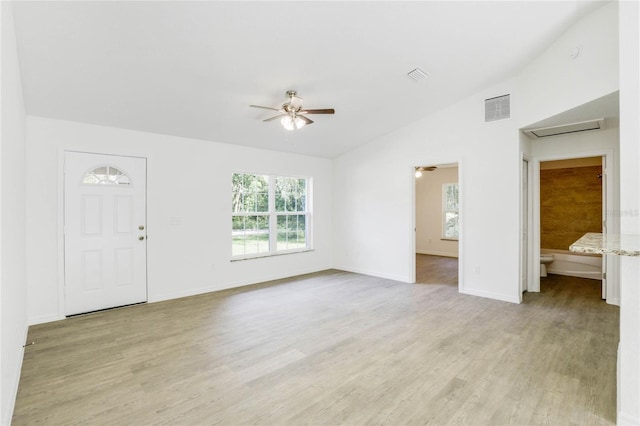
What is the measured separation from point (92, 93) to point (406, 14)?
3328mm

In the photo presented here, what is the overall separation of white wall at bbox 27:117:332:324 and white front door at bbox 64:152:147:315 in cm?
10

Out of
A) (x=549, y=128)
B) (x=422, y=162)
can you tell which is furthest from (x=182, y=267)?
(x=549, y=128)

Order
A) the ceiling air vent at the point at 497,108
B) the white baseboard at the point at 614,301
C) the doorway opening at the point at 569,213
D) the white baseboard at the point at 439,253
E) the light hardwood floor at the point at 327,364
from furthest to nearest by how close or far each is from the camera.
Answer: the white baseboard at the point at 439,253 < the doorway opening at the point at 569,213 < the ceiling air vent at the point at 497,108 < the white baseboard at the point at 614,301 < the light hardwood floor at the point at 327,364

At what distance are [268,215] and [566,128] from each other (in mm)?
4793

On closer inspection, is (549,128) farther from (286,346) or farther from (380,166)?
(286,346)

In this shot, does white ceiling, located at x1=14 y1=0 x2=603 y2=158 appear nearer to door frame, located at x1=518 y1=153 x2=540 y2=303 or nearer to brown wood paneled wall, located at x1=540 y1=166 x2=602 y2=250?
door frame, located at x1=518 y1=153 x2=540 y2=303

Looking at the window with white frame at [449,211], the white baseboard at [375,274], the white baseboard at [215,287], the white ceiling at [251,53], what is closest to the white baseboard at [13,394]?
the white baseboard at [215,287]

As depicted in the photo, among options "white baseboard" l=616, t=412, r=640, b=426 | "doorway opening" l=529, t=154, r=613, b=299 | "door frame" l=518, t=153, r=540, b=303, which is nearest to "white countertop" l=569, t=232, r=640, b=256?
"white baseboard" l=616, t=412, r=640, b=426

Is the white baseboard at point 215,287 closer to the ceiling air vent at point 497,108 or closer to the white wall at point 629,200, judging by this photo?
the ceiling air vent at point 497,108

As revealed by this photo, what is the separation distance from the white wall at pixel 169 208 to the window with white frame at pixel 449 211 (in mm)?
4649

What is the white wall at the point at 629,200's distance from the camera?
1.91 metres

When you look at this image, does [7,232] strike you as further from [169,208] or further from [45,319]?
[169,208]

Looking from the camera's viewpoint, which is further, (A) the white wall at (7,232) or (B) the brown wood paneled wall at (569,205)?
(B) the brown wood paneled wall at (569,205)

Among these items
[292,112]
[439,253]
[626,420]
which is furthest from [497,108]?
[439,253]
